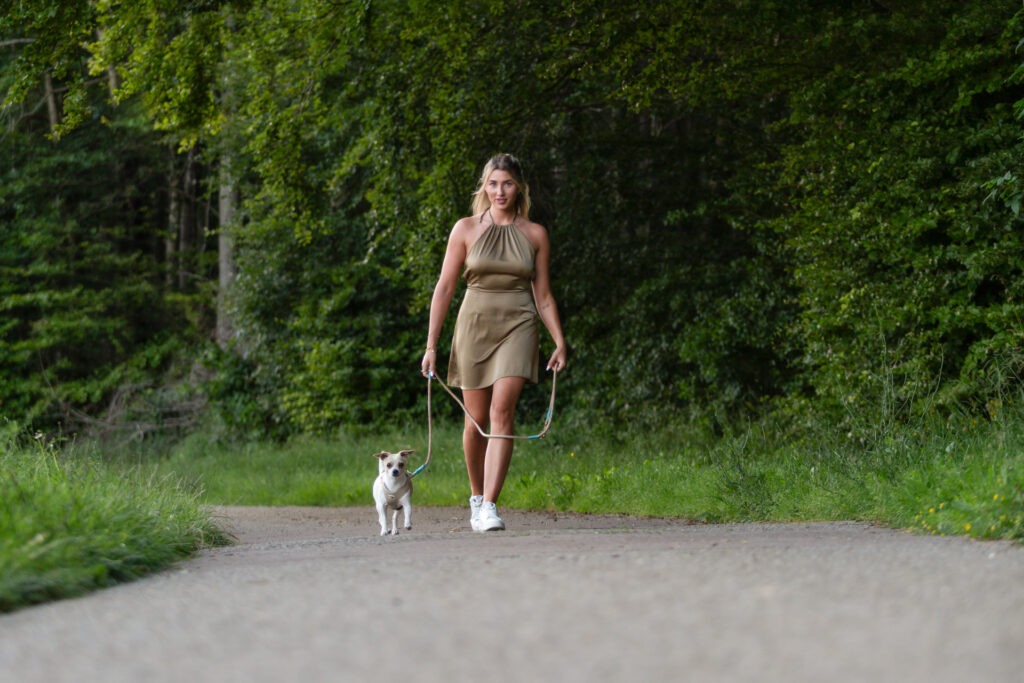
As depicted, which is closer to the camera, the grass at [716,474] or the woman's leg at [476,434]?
the grass at [716,474]

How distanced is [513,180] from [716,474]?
316cm

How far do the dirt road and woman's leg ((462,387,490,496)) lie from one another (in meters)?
2.57

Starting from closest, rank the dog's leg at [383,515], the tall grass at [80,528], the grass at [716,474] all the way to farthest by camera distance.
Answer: the tall grass at [80,528] → the grass at [716,474] → the dog's leg at [383,515]

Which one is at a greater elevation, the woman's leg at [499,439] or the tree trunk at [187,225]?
the tree trunk at [187,225]

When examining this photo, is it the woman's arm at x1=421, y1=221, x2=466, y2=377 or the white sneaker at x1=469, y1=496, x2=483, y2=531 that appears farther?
the woman's arm at x1=421, y1=221, x2=466, y2=377

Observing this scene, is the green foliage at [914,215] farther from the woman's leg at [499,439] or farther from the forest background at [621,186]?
the woman's leg at [499,439]

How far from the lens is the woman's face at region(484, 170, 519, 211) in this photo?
8586 millimetres

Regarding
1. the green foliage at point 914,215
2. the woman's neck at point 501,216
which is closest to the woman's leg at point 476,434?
the woman's neck at point 501,216

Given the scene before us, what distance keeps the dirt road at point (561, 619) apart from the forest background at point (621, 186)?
15.2 ft

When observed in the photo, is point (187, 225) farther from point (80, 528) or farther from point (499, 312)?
point (80, 528)

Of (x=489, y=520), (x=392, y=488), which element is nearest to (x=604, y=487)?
(x=392, y=488)

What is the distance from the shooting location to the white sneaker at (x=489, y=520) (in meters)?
8.05

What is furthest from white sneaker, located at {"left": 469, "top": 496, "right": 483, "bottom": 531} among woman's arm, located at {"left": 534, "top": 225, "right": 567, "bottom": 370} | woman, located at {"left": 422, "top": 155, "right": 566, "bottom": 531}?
woman's arm, located at {"left": 534, "top": 225, "right": 567, "bottom": 370}

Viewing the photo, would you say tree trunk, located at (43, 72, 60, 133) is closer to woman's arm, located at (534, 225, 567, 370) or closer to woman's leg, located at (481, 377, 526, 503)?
woman's arm, located at (534, 225, 567, 370)
